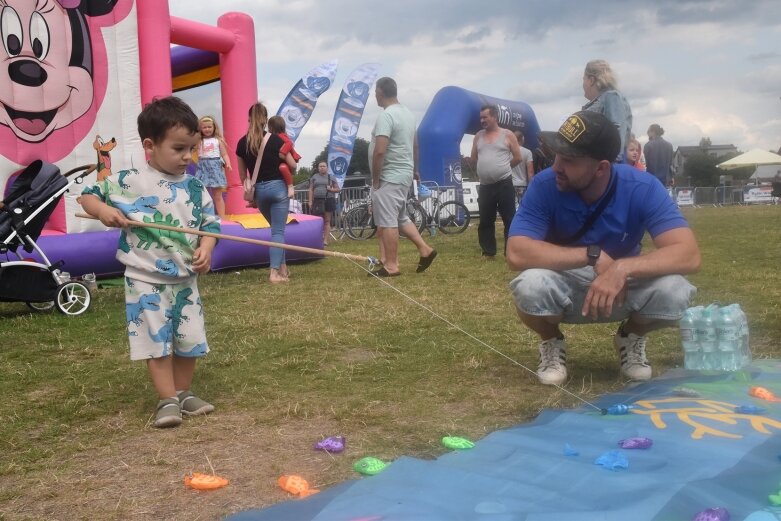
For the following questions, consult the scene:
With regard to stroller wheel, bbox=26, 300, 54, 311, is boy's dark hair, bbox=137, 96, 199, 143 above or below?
above

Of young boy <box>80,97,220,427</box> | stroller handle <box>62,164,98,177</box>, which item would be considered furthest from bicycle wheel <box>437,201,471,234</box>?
young boy <box>80,97,220,427</box>

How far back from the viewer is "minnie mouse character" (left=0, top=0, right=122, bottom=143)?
674 cm

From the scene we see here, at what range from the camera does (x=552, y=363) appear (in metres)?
3.19

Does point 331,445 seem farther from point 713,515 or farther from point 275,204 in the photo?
point 275,204

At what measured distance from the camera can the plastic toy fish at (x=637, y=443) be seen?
227cm

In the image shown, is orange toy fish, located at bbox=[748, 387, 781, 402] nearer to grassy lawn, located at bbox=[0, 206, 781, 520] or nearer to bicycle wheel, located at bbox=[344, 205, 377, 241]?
grassy lawn, located at bbox=[0, 206, 781, 520]

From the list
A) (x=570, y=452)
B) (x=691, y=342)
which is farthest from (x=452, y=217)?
(x=570, y=452)

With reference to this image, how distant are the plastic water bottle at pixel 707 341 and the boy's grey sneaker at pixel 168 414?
2.11 metres

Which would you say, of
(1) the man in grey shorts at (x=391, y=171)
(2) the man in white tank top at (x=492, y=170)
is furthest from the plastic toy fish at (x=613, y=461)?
(2) the man in white tank top at (x=492, y=170)

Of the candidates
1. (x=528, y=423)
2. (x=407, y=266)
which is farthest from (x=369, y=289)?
(x=528, y=423)

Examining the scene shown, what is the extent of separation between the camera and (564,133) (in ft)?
9.32

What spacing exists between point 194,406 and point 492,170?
18.9 ft

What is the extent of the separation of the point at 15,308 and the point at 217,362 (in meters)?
3.00

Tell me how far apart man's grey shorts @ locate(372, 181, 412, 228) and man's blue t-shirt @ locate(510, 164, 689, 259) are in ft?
12.3
